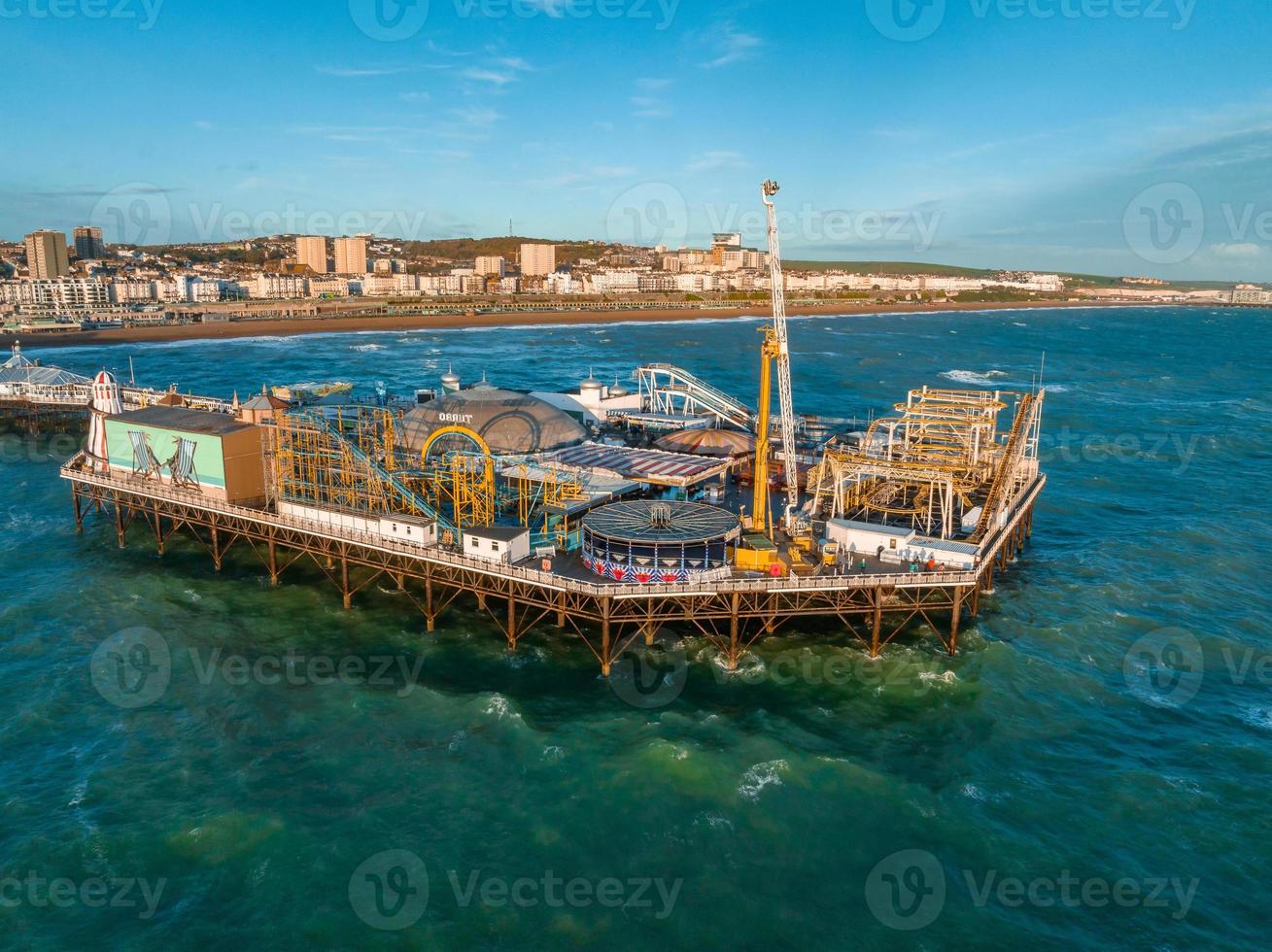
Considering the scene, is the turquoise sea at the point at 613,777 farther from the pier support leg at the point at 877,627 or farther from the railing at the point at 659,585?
the railing at the point at 659,585

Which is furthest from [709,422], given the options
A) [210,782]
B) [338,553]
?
[210,782]

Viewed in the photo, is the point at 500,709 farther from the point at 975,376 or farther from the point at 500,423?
the point at 975,376

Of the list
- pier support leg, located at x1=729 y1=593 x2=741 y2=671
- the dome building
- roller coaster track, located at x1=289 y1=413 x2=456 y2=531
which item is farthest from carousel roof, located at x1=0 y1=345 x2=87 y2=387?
pier support leg, located at x1=729 y1=593 x2=741 y2=671

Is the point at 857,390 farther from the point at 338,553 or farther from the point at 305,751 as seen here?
the point at 305,751

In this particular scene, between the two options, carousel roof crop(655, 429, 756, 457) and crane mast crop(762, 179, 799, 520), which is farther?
carousel roof crop(655, 429, 756, 457)

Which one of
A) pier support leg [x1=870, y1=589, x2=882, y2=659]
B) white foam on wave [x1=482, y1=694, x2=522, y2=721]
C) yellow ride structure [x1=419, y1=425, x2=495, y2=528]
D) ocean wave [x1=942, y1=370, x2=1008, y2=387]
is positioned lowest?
white foam on wave [x1=482, y1=694, x2=522, y2=721]

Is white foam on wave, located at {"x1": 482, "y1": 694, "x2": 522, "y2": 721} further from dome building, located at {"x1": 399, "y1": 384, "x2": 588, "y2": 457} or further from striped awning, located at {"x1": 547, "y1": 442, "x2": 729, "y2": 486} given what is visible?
dome building, located at {"x1": 399, "y1": 384, "x2": 588, "y2": 457}
